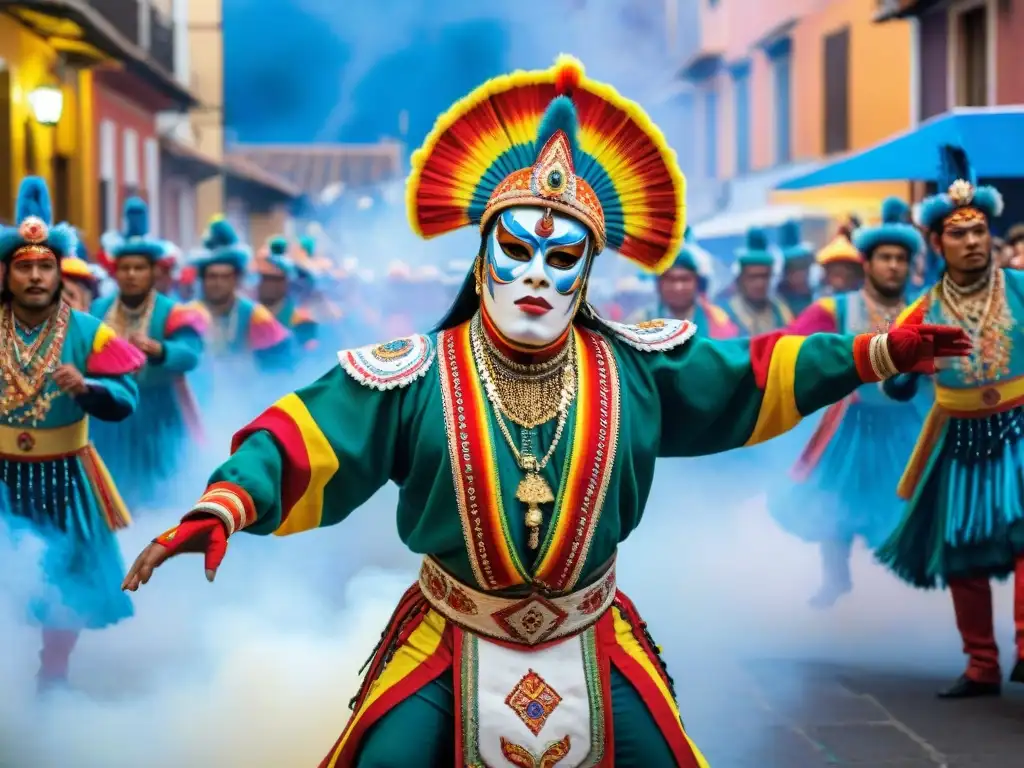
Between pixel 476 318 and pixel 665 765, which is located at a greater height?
pixel 476 318

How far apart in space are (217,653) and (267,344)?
481 cm

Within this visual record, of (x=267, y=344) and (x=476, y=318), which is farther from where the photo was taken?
(x=267, y=344)

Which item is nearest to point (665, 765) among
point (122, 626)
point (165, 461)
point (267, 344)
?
point (122, 626)

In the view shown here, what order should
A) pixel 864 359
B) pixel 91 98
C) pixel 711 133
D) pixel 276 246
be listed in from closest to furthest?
pixel 864 359 → pixel 276 246 → pixel 711 133 → pixel 91 98

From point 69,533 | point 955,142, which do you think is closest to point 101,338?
point 69,533

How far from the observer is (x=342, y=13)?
786 inches

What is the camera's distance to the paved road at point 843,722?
5.61 meters

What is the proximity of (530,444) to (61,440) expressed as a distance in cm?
318

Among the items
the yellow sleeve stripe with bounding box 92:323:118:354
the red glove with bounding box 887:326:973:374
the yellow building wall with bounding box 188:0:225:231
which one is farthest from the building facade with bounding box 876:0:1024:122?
the red glove with bounding box 887:326:973:374

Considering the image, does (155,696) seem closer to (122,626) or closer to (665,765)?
(122,626)

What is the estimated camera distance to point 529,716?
375 cm

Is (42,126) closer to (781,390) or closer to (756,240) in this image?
(756,240)

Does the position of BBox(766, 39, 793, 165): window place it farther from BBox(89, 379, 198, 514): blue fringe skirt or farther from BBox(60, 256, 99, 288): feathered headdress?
BBox(60, 256, 99, 288): feathered headdress

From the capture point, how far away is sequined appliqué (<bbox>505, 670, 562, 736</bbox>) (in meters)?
3.74
